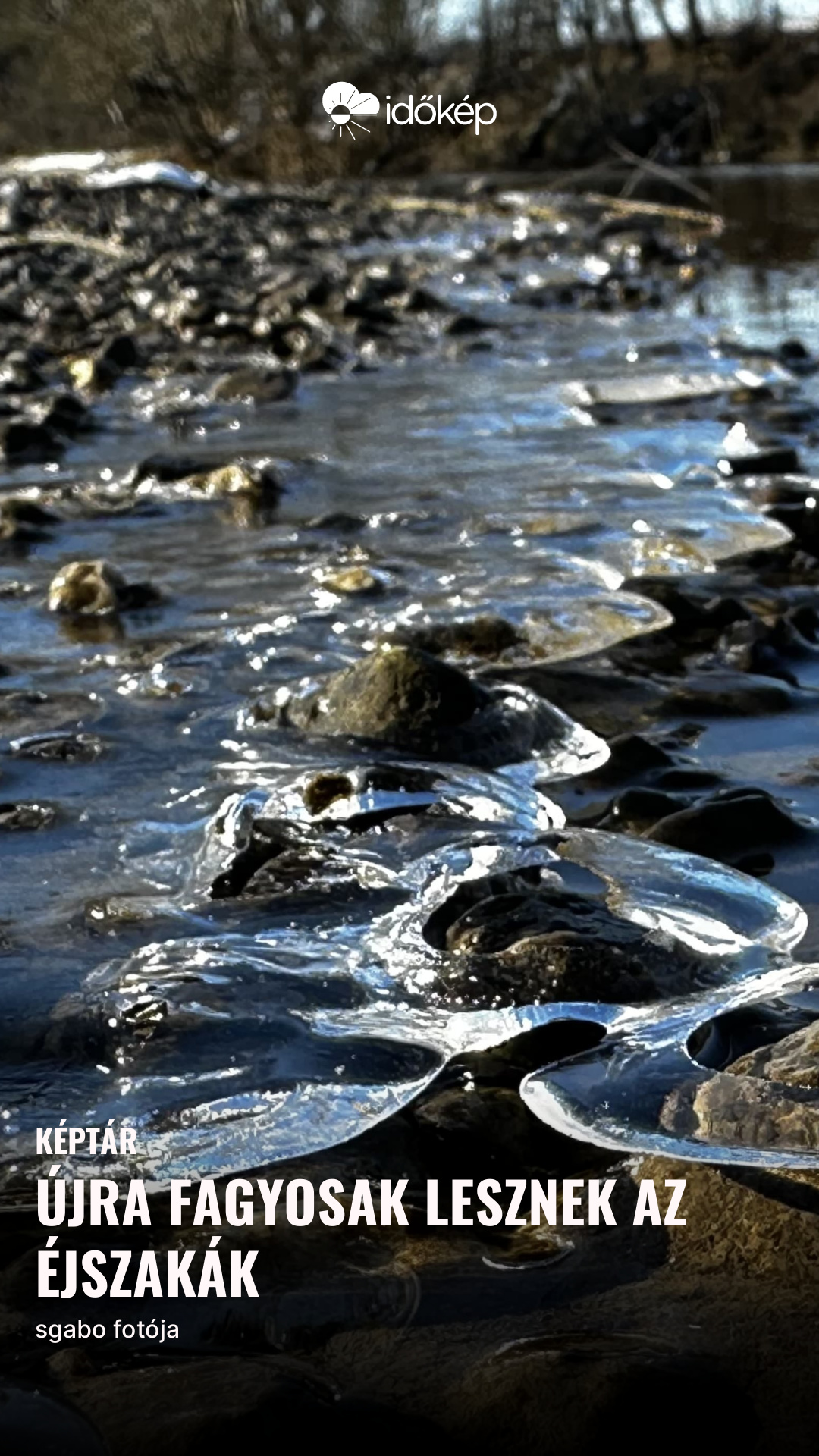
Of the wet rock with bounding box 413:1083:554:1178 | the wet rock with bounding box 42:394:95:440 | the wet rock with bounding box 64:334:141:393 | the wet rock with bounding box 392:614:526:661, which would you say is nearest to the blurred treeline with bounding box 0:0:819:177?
the wet rock with bounding box 64:334:141:393

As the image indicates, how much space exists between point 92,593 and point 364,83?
21.1 meters

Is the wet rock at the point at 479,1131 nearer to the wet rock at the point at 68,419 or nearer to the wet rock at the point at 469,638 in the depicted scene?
the wet rock at the point at 469,638

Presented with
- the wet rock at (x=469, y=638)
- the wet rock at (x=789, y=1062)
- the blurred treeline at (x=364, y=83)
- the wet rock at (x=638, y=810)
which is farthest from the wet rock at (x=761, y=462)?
the blurred treeline at (x=364, y=83)

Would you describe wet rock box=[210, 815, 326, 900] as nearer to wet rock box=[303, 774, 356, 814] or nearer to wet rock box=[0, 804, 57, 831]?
wet rock box=[303, 774, 356, 814]

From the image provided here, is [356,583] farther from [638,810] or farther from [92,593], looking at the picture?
[638,810]

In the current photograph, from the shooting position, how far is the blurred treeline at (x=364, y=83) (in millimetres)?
21750

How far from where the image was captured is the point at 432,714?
2.32 m

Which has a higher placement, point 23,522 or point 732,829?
point 23,522

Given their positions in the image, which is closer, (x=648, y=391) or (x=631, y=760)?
(x=631, y=760)

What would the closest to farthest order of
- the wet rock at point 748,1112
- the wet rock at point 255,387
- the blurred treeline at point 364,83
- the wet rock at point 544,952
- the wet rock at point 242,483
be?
the wet rock at point 748,1112, the wet rock at point 544,952, the wet rock at point 242,483, the wet rock at point 255,387, the blurred treeline at point 364,83

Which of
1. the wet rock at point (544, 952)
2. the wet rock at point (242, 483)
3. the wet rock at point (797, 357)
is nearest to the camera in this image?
the wet rock at point (544, 952)

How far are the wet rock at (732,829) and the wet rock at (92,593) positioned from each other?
1.48 m

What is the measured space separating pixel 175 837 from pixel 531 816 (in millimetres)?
445

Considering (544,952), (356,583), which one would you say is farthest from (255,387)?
(544,952)
